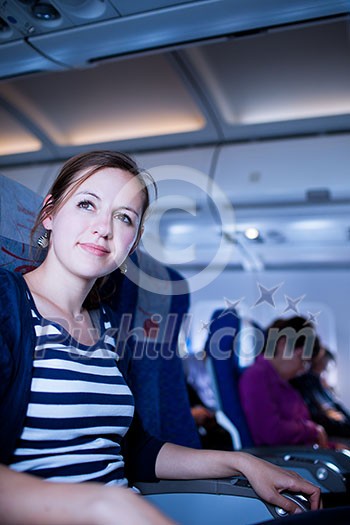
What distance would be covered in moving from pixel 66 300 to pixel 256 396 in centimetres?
180

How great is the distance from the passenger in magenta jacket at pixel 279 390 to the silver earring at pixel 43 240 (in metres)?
1.74

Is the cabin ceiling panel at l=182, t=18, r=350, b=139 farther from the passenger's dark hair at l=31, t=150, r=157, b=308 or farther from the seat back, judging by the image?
the passenger's dark hair at l=31, t=150, r=157, b=308

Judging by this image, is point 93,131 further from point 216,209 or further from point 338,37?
point 338,37

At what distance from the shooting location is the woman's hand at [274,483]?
3.27ft

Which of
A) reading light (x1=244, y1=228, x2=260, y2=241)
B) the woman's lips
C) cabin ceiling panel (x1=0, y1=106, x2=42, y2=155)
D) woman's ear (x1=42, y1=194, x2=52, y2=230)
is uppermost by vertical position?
cabin ceiling panel (x1=0, y1=106, x2=42, y2=155)

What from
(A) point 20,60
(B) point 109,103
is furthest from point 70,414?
(B) point 109,103

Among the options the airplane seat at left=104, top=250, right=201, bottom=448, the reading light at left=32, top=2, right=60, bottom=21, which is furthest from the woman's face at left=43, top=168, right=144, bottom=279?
the reading light at left=32, top=2, right=60, bottom=21

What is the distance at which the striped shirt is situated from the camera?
818 mm

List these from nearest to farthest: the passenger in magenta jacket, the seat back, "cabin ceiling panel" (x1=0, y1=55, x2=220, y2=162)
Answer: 1. the seat back
2. the passenger in magenta jacket
3. "cabin ceiling panel" (x1=0, y1=55, x2=220, y2=162)

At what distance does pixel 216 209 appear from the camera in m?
3.16

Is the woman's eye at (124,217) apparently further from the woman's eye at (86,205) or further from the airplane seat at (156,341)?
the airplane seat at (156,341)

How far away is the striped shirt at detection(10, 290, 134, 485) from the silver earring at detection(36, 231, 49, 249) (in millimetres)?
226

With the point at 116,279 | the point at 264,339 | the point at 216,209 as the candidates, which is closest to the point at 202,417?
the point at 264,339

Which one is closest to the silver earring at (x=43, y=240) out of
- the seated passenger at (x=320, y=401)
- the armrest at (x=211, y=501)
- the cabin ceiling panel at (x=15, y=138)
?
the armrest at (x=211, y=501)
